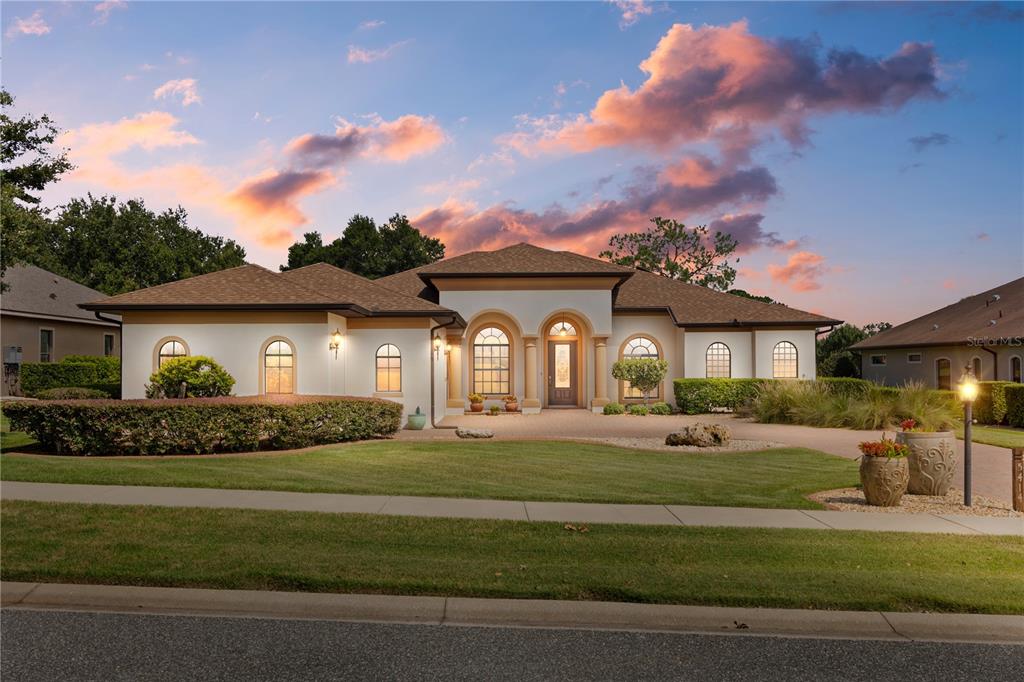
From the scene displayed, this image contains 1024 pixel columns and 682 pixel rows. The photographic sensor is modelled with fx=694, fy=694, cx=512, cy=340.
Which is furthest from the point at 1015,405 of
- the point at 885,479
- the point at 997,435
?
the point at 885,479

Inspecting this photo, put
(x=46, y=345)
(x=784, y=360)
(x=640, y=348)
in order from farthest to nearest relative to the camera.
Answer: (x=46, y=345) → (x=784, y=360) → (x=640, y=348)

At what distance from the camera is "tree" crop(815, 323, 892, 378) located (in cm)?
4247

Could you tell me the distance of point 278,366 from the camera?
20391mm

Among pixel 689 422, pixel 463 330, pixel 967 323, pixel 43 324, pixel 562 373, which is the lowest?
pixel 689 422

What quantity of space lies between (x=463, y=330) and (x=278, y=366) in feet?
30.4

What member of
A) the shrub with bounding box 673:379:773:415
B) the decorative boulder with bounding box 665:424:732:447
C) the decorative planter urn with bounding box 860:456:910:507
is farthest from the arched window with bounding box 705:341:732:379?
the decorative planter urn with bounding box 860:456:910:507

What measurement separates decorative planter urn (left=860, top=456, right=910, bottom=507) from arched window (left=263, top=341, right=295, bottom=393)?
50.7ft

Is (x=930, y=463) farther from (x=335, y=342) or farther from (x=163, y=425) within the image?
(x=335, y=342)

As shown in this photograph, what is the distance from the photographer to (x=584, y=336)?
28703 millimetres

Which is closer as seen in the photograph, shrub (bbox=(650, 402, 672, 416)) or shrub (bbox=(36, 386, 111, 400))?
shrub (bbox=(36, 386, 111, 400))

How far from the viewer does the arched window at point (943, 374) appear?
1275 inches

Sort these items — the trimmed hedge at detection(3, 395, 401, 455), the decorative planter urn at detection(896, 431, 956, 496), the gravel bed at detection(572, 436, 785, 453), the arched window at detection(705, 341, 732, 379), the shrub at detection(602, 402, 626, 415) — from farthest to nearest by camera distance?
the arched window at detection(705, 341, 732, 379)
the shrub at detection(602, 402, 626, 415)
the gravel bed at detection(572, 436, 785, 453)
the trimmed hedge at detection(3, 395, 401, 455)
the decorative planter urn at detection(896, 431, 956, 496)

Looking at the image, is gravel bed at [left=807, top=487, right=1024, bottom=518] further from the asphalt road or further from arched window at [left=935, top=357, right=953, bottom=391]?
arched window at [left=935, top=357, right=953, bottom=391]

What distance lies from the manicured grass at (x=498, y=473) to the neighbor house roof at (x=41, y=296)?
24247mm
